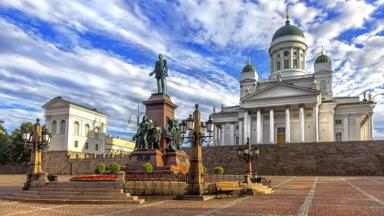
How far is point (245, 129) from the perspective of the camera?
6706 centimetres

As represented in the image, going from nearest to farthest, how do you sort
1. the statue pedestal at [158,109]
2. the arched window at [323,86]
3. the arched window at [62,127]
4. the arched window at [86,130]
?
the statue pedestal at [158,109] < the arched window at [323,86] < the arched window at [62,127] < the arched window at [86,130]

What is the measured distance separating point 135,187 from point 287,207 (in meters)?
6.47

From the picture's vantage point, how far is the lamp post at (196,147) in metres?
15.4

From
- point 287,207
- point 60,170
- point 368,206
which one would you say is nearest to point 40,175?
point 287,207

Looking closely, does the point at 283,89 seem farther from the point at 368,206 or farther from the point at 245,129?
the point at 368,206

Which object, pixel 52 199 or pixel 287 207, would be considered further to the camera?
pixel 52 199

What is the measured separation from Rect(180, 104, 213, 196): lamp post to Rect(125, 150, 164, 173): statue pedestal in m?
3.93

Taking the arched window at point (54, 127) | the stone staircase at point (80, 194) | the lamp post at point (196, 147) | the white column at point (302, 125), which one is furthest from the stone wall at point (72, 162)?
the lamp post at point (196, 147)

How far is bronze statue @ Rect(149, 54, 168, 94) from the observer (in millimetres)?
23016

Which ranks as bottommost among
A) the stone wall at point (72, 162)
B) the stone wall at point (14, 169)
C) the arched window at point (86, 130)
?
the stone wall at point (14, 169)

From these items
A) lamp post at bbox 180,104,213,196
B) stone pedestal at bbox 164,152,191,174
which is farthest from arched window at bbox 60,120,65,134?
lamp post at bbox 180,104,213,196

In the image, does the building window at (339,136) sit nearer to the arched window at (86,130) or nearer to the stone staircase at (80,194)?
the arched window at (86,130)

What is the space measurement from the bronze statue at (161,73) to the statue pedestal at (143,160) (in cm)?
422

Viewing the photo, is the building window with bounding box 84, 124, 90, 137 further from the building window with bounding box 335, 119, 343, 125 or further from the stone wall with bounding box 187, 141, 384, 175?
the building window with bounding box 335, 119, 343, 125
